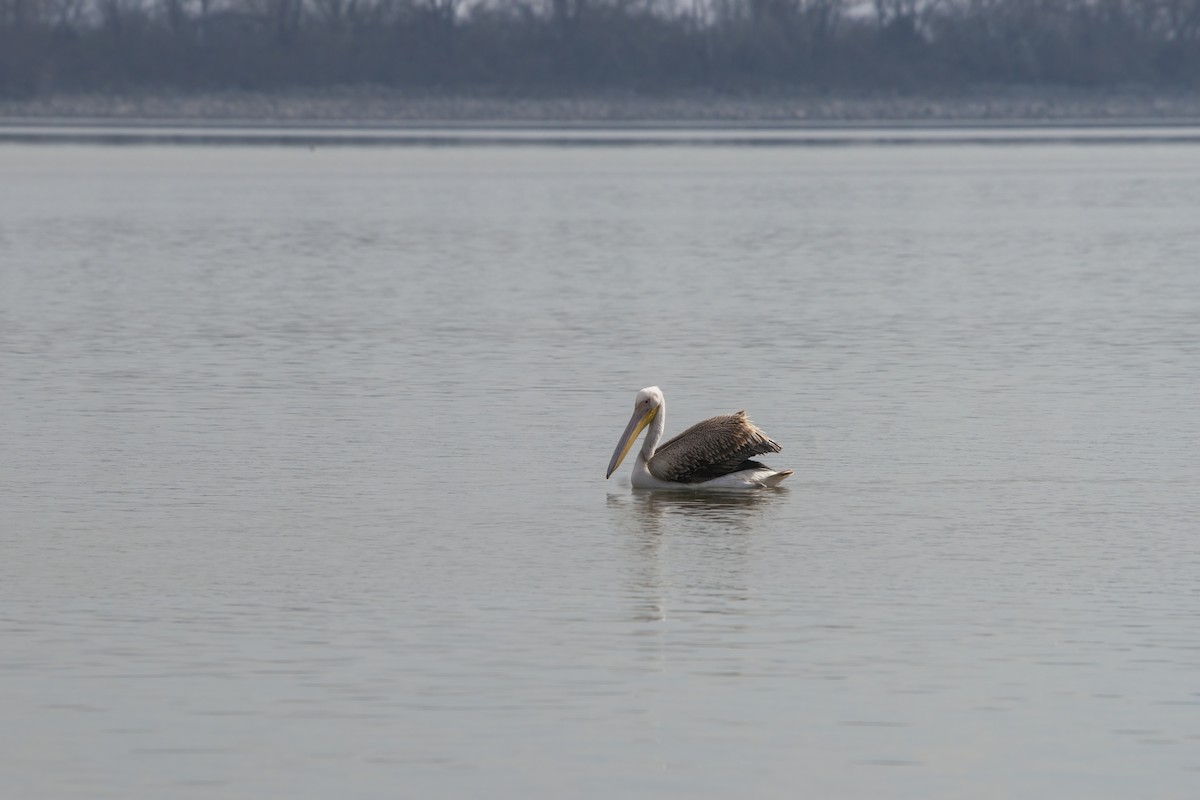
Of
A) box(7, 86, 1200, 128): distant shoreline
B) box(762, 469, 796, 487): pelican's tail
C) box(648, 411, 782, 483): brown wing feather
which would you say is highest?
box(648, 411, 782, 483): brown wing feather

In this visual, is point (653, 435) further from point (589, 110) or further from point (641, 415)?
point (589, 110)

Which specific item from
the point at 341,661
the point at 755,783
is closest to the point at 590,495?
the point at 341,661

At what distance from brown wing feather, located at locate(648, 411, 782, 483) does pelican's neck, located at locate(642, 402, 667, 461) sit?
0.32 ft

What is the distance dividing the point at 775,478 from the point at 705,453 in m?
0.34

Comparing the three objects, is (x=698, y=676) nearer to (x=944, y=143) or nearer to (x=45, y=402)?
(x=45, y=402)

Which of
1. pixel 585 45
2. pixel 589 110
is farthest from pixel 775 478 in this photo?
pixel 585 45

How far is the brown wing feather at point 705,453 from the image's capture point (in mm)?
10922

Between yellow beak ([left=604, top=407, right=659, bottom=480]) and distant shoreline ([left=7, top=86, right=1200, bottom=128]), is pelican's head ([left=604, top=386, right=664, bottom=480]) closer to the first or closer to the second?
yellow beak ([left=604, top=407, right=659, bottom=480])

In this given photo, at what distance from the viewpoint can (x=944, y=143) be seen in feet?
228

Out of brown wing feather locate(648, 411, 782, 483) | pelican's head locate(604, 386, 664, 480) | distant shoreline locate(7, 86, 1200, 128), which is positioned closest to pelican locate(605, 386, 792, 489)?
brown wing feather locate(648, 411, 782, 483)

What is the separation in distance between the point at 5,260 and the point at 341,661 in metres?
19.6

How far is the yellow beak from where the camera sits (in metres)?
11.2

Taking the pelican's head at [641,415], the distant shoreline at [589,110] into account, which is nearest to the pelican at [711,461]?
the pelican's head at [641,415]

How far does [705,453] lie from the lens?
35.9 ft
